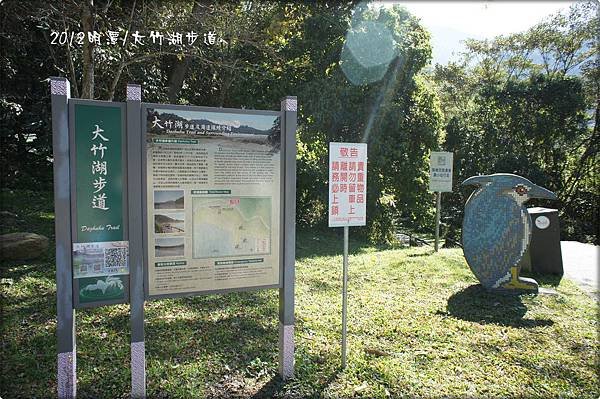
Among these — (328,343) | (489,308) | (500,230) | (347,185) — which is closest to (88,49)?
(347,185)

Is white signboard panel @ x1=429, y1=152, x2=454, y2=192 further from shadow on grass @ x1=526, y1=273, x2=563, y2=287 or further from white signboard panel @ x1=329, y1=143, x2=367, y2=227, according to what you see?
white signboard panel @ x1=329, y1=143, x2=367, y2=227

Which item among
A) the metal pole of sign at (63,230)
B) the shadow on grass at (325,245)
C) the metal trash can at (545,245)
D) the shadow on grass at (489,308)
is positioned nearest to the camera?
the metal pole of sign at (63,230)

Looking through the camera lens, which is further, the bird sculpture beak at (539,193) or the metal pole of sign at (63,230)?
the bird sculpture beak at (539,193)

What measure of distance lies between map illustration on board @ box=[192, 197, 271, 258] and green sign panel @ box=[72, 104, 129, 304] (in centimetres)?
55

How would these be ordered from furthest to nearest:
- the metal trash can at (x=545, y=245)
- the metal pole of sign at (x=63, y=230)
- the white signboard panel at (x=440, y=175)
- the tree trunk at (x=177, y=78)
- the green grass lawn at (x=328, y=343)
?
1. the tree trunk at (x=177, y=78)
2. the white signboard panel at (x=440, y=175)
3. the metal trash can at (x=545, y=245)
4. the green grass lawn at (x=328, y=343)
5. the metal pole of sign at (x=63, y=230)

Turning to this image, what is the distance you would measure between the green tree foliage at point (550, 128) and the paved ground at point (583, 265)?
556 cm

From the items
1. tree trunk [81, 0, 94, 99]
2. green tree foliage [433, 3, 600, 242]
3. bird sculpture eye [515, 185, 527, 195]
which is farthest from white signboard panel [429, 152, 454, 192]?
tree trunk [81, 0, 94, 99]

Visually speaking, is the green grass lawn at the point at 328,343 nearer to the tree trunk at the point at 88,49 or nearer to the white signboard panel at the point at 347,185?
the white signboard panel at the point at 347,185

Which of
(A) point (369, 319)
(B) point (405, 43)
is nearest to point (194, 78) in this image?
(B) point (405, 43)

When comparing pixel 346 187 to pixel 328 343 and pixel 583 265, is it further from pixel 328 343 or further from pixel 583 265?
pixel 583 265

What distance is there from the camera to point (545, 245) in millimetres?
7516

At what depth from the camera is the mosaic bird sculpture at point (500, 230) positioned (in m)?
5.98

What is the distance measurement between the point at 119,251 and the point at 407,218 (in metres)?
15.9

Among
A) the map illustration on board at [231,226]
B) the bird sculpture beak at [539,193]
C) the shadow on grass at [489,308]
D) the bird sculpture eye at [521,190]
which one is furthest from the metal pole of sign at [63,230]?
the bird sculpture beak at [539,193]
